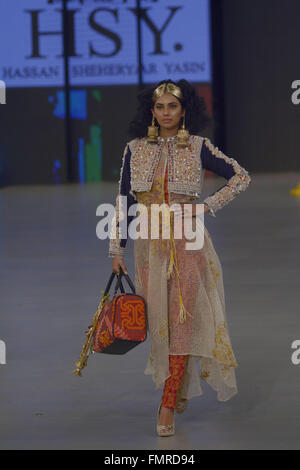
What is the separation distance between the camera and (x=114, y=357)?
4.91 m

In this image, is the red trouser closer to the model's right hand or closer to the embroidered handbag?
the embroidered handbag

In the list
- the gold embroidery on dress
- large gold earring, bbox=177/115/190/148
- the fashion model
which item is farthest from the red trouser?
large gold earring, bbox=177/115/190/148

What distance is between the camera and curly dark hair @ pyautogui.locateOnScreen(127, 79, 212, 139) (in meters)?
A: 3.73

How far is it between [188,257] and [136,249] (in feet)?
0.65

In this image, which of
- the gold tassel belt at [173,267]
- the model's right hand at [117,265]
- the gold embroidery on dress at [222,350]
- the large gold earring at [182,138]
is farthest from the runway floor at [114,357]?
the large gold earring at [182,138]

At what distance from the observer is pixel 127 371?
15.0ft

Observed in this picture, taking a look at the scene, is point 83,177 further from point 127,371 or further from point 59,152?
point 127,371

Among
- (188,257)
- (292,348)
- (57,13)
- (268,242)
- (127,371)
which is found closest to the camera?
(188,257)

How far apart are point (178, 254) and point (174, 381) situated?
0.46 metres

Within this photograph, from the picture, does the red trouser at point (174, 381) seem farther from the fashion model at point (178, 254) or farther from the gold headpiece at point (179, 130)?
the gold headpiece at point (179, 130)

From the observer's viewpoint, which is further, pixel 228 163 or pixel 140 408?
pixel 140 408

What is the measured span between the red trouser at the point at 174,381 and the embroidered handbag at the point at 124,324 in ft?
0.54
